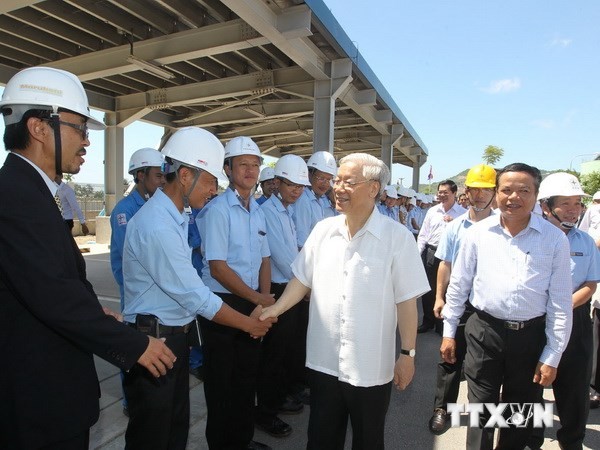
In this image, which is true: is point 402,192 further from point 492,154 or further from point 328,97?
point 492,154

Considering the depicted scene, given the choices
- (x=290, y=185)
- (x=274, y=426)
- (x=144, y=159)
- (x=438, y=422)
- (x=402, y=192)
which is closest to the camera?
(x=274, y=426)

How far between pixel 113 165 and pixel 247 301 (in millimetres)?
13838

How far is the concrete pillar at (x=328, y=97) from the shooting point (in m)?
9.29

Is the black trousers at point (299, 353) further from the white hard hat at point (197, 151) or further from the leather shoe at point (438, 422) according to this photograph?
the white hard hat at point (197, 151)

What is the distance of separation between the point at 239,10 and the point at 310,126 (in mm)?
10374

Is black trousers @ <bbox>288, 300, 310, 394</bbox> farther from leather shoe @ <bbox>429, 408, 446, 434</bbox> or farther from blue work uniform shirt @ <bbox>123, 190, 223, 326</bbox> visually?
blue work uniform shirt @ <bbox>123, 190, 223, 326</bbox>

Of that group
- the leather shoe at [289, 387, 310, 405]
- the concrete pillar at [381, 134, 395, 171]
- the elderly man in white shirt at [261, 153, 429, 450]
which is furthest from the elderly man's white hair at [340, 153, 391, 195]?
the concrete pillar at [381, 134, 395, 171]

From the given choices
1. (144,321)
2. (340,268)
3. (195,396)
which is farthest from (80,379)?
(195,396)

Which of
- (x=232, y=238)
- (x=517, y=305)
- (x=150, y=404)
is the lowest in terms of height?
(x=150, y=404)

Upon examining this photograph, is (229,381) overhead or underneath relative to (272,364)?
overhead

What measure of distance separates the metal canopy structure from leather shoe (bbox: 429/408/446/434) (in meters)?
6.35

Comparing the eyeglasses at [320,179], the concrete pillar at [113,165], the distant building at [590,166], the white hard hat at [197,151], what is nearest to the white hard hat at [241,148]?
the white hard hat at [197,151]

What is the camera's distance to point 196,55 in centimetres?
831

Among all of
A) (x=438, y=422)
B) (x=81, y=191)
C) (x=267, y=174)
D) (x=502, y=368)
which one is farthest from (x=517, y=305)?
(x=81, y=191)
